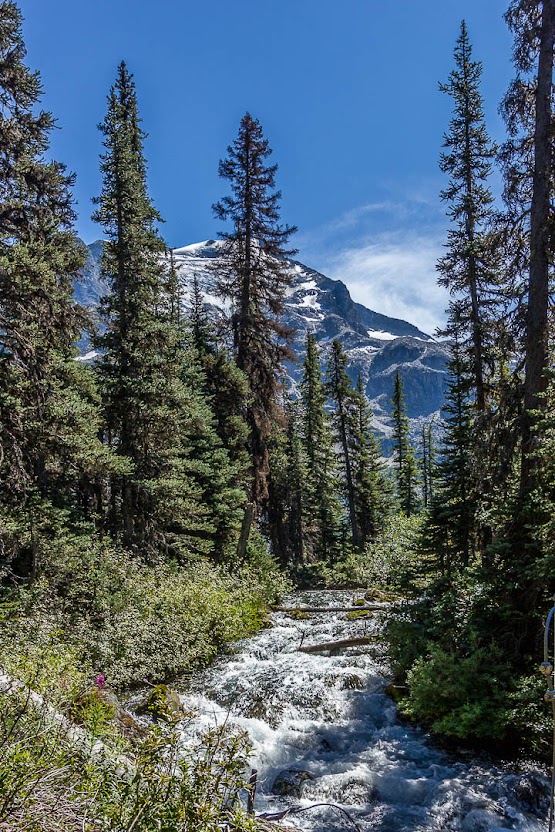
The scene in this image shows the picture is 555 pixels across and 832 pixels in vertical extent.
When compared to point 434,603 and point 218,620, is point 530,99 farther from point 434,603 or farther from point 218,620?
point 218,620

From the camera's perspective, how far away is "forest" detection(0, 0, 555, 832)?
3611mm

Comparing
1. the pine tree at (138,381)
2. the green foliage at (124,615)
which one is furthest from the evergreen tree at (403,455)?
the green foliage at (124,615)

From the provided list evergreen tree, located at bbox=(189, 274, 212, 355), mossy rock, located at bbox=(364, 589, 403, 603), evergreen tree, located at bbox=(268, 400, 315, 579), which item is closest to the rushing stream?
mossy rock, located at bbox=(364, 589, 403, 603)

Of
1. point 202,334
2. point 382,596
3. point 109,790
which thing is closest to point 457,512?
point 109,790

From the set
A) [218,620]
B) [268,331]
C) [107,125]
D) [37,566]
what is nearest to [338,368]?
[268,331]

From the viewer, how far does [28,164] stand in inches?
460

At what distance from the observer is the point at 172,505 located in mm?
15094

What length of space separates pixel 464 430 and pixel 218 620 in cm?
747

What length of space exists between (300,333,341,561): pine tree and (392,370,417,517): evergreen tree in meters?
13.8

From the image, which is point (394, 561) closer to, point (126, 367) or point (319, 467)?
point (126, 367)

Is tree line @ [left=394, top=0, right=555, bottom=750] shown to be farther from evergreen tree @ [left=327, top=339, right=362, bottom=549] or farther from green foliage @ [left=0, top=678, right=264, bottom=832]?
evergreen tree @ [left=327, top=339, right=362, bottom=549]

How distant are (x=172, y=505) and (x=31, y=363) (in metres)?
6.37

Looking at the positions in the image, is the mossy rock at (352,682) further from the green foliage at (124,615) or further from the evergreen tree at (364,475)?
the evergreen tree at (364,475)

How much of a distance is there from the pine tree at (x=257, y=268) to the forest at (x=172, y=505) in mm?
988
